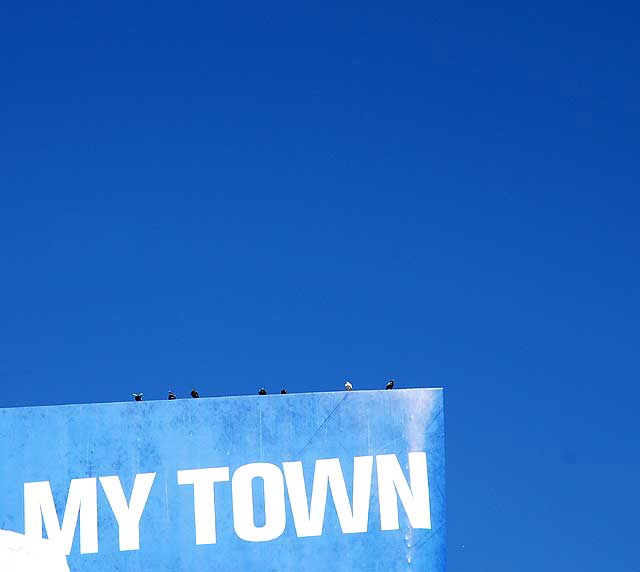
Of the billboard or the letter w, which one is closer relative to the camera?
the billboard

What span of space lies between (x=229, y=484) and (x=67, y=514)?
175 cm

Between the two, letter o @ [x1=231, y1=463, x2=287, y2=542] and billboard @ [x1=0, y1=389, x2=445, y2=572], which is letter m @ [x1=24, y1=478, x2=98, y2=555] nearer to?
billboard @ [x1=0, y1=389, x2=445, y2=572]

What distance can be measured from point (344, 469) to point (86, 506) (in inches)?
112

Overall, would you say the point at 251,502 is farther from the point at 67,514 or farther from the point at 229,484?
the point at 67,514

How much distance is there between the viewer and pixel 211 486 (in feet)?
47.5

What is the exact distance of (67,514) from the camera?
46.4ft

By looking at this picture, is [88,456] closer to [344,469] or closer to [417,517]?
[344,469]

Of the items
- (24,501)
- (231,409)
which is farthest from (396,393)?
(24,501)

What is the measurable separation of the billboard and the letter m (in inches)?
0.5

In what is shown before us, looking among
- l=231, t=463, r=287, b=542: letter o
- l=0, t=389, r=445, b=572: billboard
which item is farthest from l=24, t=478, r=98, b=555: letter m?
l=231, t=463, r=287, b=542: letter o

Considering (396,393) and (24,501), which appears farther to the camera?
(396,393)

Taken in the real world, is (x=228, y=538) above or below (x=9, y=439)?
below

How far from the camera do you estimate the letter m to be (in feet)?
46.2

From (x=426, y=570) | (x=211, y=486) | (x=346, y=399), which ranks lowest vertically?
(x=426, y=570)
